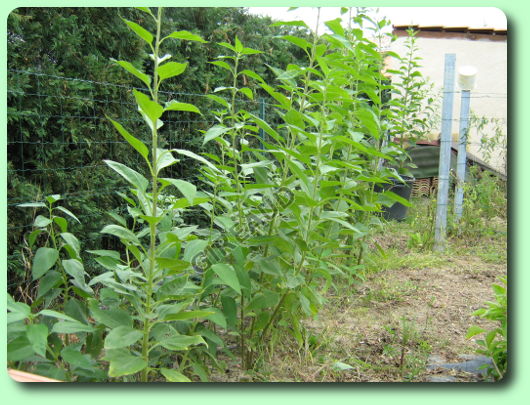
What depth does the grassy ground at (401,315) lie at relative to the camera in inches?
88.8

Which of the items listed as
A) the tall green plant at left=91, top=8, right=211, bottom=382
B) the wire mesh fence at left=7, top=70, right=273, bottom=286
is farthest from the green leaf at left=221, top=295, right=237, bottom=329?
the wire mesh fence at left=7, top=70, right=273, bottom=286

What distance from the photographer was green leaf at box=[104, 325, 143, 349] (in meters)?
1.53

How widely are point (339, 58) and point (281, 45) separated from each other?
3006mm

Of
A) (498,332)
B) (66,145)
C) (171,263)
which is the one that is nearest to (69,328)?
(171,263)

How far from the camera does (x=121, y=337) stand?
1562 mm

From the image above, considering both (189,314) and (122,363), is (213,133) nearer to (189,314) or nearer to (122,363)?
(189,314)

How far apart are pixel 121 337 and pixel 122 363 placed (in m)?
0.08

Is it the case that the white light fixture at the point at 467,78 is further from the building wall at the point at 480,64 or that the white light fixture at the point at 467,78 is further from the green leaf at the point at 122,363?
the green leaf at the point at 122,363

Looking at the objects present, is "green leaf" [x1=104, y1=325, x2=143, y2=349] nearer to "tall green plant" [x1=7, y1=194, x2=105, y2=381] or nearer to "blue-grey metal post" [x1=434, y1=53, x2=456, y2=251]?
"tall green plant" [x1=7, y1=194, x2=105, y2=381]

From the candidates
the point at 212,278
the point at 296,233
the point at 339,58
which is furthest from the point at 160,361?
the point at 339,58

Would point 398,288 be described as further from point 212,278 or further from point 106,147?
point 106,147

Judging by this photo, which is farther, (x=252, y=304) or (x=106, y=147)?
(x=106, y=147)

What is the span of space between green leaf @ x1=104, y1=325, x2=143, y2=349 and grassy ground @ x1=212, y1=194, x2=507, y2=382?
0.64 m

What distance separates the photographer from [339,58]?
261 cm
